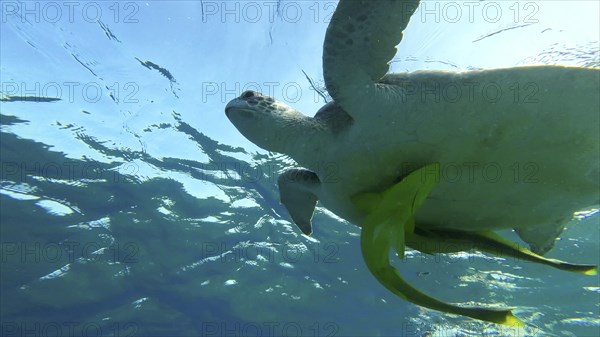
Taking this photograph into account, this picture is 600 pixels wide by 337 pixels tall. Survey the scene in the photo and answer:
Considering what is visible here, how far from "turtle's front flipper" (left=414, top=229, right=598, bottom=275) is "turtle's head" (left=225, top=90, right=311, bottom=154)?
1.29m

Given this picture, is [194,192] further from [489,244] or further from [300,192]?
[489,244]

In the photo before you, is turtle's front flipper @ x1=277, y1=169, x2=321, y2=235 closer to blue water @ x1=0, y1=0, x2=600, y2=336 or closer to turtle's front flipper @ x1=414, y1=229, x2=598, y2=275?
turtle's front flipper @ x1=414, y1=229, x2=598, y2=275

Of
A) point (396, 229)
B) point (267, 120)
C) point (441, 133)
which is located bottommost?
point (396, 229)

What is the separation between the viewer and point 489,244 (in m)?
3.05

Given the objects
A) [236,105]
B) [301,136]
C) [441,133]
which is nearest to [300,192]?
[301,136]

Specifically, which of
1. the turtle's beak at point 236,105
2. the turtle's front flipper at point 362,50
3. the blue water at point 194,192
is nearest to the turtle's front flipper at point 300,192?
the turtle's beak at point 236,105

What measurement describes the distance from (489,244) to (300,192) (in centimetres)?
197

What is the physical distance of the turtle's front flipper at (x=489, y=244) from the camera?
9.59ft

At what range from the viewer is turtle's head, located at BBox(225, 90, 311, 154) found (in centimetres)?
321

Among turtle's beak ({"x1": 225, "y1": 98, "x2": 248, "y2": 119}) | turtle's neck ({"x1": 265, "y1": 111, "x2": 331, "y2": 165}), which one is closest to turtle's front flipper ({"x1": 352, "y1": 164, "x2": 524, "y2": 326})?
turtle's neck ({"x1": 265, "y1": 111, "x2": 331, "y2": 165})

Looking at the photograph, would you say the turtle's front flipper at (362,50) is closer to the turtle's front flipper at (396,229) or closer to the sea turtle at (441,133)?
the sea turtle at (441,133)

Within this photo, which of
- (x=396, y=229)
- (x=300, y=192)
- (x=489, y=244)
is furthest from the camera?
(x=300, y=192)

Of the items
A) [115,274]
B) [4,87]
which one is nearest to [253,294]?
[115,274]

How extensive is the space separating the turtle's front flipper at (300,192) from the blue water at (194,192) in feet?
5.92
